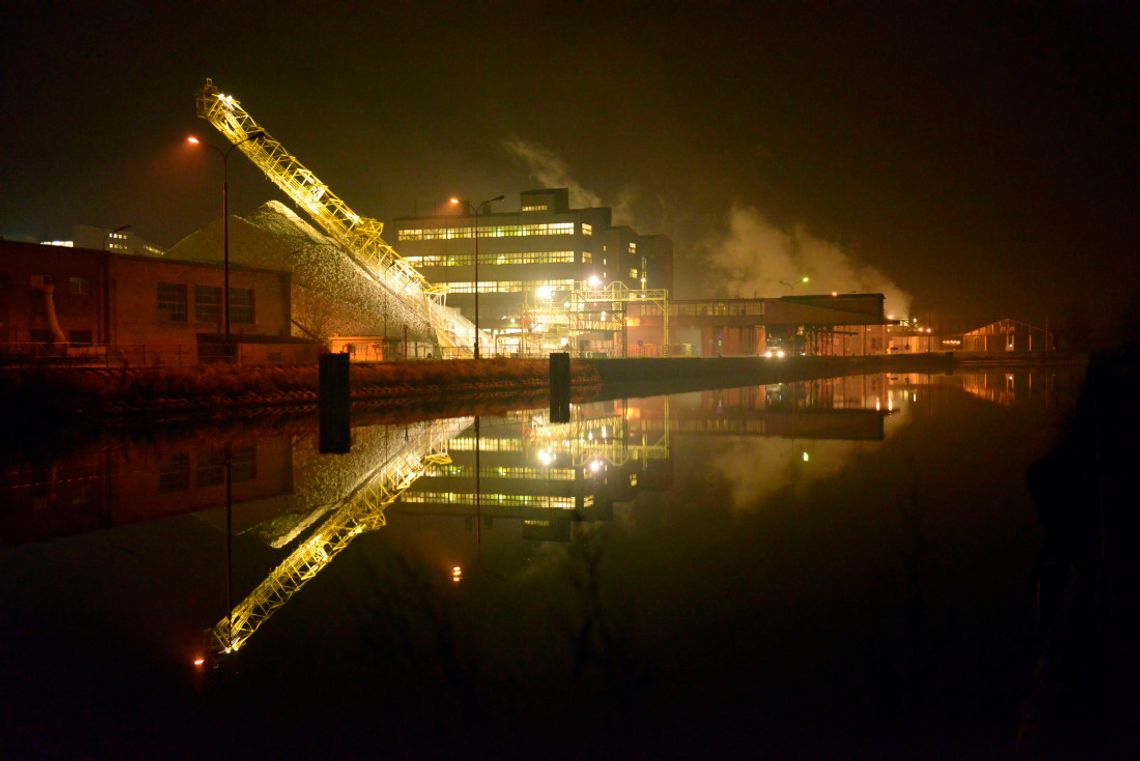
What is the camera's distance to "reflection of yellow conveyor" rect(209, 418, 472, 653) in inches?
210

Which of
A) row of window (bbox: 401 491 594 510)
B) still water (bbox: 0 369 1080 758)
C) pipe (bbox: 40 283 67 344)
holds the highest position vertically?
pipe (bbox: 40 283 67 344)

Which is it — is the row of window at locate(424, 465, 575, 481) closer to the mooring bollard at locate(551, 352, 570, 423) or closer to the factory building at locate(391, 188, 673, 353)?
the mooring bollard at locate(551, 352, 570, 423)

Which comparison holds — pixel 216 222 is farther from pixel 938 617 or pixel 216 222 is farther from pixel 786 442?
pixel 938 617

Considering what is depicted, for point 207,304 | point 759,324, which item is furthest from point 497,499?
point 759,324

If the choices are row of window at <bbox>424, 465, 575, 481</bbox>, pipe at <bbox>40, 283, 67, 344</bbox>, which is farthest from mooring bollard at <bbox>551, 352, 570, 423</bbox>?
pipe at <bbox>40, 283, 67, 344</bbox>

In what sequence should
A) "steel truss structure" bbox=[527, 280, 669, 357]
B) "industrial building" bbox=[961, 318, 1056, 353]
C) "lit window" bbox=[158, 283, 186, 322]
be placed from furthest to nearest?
"industrial building" bbox=[961, 318, 1056, 353] < "steel truss structure" bbox=[527, 280, 669, 357] < "lit window" bbox=[158, 283, 186, 322]

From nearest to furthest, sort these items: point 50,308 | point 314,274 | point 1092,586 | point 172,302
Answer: point 1092,586 → point 50,308 → point 172,302 → point 314,274

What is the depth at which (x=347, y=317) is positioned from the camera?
1721 inches

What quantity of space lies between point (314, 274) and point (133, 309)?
39.7 feet

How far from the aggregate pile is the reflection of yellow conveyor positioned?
2858 centimetres

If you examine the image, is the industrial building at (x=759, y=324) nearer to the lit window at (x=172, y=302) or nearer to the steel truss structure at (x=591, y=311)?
the steel truss structure at (x=591, y=311)

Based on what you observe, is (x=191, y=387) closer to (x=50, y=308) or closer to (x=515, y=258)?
(x=50, y=308)

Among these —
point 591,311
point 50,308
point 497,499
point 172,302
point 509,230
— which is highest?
point 509,230

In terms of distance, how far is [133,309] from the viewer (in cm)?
3319
